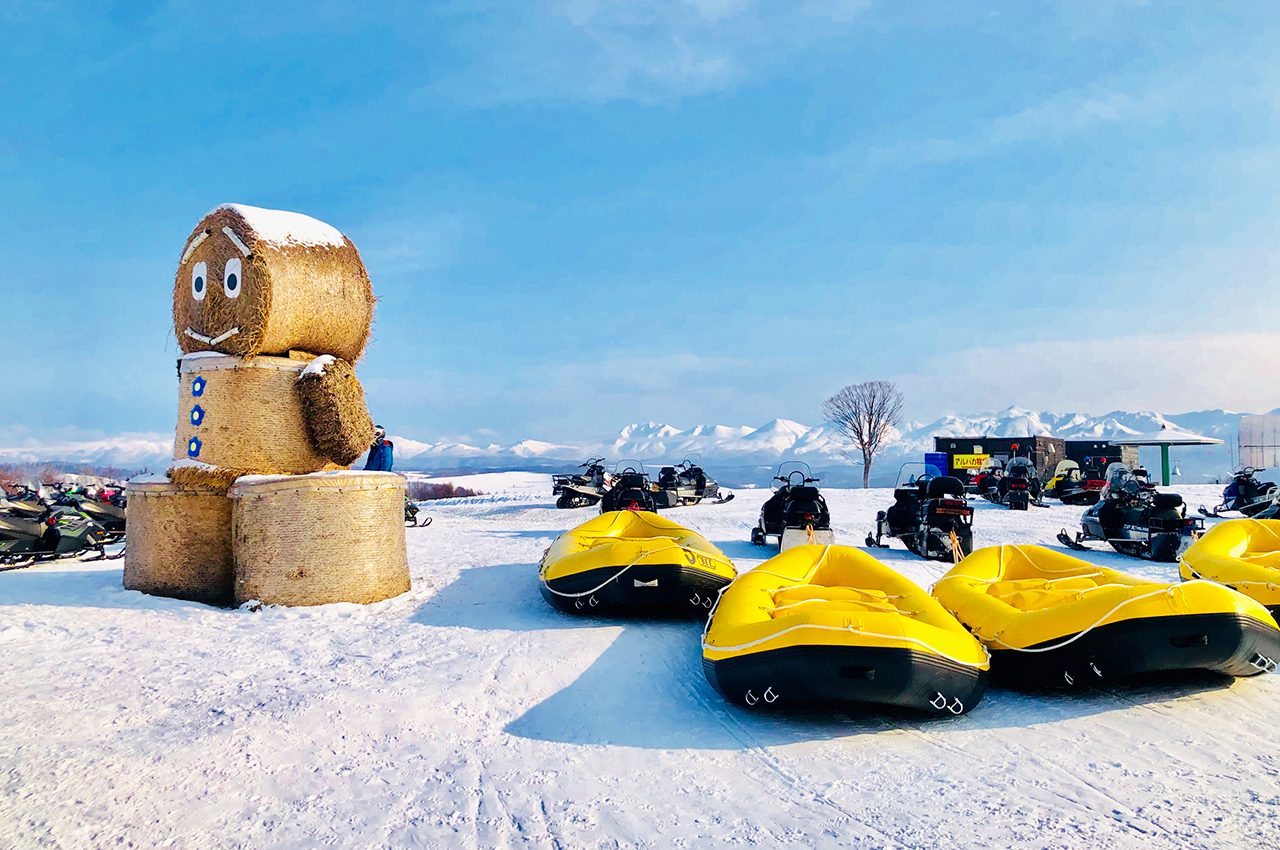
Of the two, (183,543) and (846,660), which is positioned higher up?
(183,543)

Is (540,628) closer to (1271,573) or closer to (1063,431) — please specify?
(1271,573)

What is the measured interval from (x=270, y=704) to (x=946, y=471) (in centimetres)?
2715

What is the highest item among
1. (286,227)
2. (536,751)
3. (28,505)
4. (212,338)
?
(286,227)

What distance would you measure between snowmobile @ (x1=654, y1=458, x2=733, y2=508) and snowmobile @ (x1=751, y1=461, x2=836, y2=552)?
25.2 feet

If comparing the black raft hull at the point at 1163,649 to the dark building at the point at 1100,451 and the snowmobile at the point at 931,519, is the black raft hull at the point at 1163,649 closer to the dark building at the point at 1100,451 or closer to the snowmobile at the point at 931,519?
the snowmobile at the point at 931,519

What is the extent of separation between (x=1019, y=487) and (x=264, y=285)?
17.4 m

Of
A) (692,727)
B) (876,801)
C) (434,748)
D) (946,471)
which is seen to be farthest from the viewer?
(946,471)

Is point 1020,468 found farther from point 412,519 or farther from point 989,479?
point 412,519

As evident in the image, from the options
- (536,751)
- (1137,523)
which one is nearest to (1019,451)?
(1137,523)

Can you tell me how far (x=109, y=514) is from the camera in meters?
11.6

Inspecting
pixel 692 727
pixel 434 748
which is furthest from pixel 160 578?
pixel 692 727

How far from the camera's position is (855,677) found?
4.02 metres

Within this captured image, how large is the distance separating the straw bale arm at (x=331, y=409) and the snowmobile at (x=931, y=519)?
7.43 m

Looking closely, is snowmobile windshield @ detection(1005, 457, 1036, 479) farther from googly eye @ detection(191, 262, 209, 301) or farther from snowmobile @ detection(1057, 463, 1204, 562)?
googly eye @ detection(191, 262, 209, 301)
